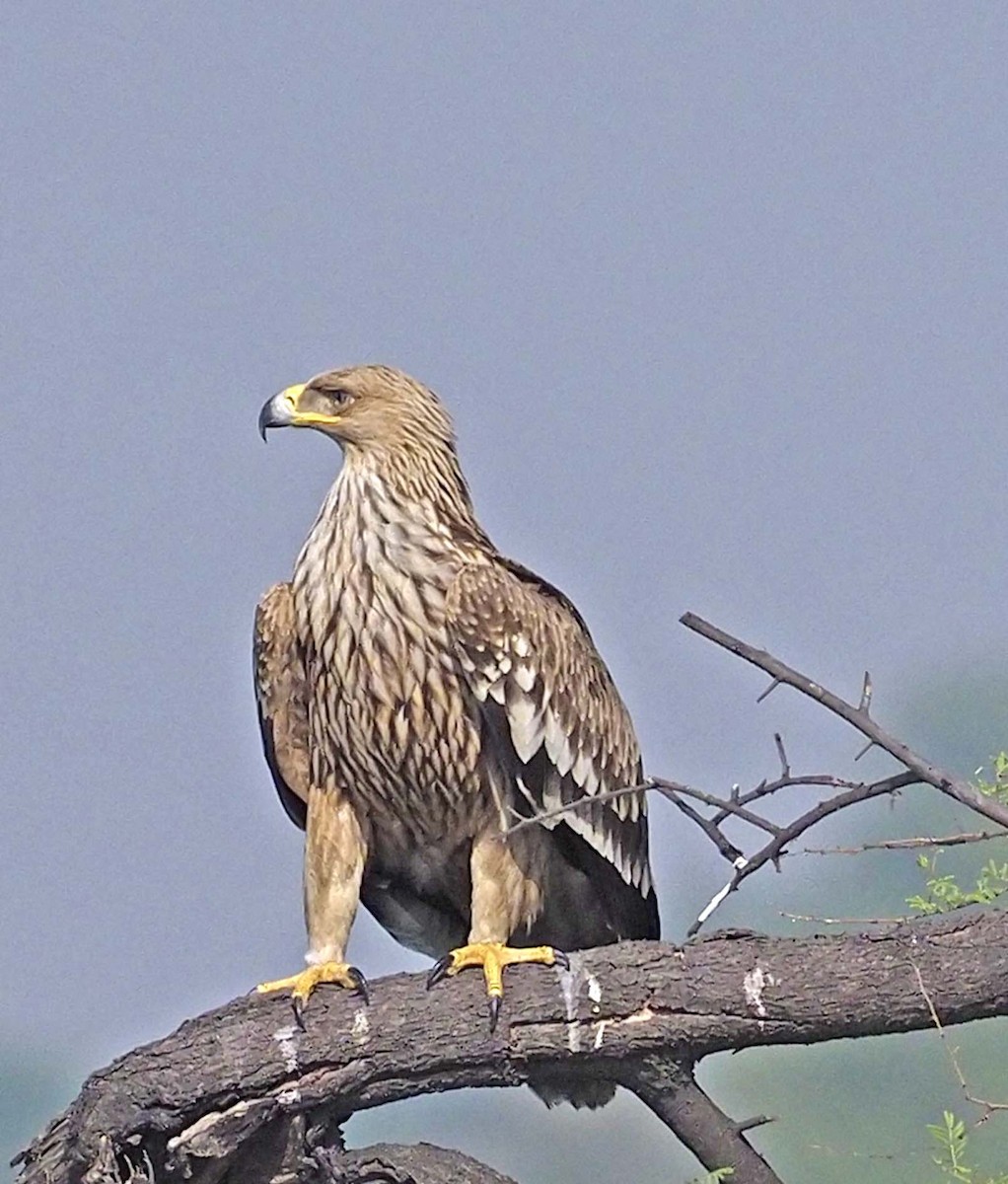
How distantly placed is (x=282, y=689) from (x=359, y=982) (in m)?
0.84

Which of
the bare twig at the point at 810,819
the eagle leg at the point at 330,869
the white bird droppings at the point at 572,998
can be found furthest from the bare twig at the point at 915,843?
the eagle leg at the point at 330,869

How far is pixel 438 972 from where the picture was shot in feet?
13.0

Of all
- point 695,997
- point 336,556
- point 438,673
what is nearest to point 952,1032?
point 695,997

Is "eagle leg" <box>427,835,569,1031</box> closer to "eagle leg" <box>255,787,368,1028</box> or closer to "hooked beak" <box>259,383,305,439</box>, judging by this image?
"eagle leg" <box>255,787,368,1028</box>

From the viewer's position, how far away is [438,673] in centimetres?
442

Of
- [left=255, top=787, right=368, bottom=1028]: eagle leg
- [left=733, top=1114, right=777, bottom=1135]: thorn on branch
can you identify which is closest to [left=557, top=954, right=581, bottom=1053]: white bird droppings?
[left=733, top=1114, right=777, bottom=1135]: thorn on branch

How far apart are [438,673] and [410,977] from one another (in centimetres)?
76

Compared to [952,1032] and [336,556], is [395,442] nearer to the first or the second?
[336,556]

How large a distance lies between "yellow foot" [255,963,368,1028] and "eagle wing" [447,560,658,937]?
21.3 inches

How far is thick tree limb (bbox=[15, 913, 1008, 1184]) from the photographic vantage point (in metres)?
3.52

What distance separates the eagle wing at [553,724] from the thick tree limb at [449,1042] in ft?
1.99

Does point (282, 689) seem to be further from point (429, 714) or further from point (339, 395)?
point (339, 395)

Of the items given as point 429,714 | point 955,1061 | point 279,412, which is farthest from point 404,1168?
point 279,412

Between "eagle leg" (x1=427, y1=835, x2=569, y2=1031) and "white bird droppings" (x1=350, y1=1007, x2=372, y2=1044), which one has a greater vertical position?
"eagle leg" (x1=427, y1=835, x2=569, y2=1031)
